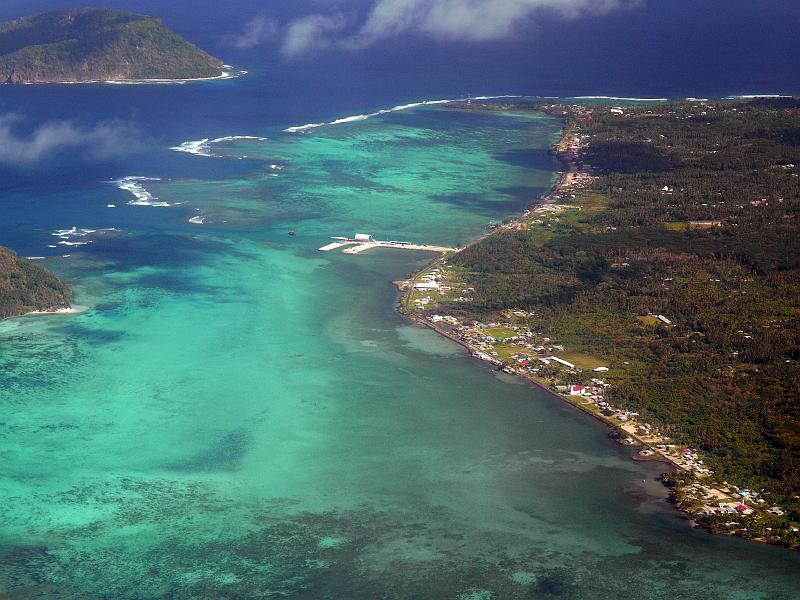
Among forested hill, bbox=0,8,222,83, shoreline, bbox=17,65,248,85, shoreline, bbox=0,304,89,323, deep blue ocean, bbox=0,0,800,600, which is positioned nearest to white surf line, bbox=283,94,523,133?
deep blue ocean, bbox=0,0,800,600

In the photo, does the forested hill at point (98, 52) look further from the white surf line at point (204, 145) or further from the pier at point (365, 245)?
the pier at point (365, 245)

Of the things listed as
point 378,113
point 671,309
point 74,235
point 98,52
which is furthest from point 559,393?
point 98,52

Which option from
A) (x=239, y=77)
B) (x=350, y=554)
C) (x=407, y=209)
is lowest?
(x=350, y=554)

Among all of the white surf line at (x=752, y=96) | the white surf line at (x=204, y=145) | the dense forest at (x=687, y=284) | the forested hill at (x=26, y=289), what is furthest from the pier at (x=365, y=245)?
the white surf line at (x=752, y=96)

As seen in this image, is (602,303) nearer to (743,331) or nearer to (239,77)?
(743,331)

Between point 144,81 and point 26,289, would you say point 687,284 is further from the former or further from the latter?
point 144,81

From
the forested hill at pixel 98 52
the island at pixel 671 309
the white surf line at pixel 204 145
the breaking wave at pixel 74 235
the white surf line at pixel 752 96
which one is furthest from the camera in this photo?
the forested hill at pixel 98 52

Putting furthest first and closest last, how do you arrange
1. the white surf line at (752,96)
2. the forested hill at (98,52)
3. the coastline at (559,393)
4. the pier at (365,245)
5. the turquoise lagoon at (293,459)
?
1. the forested hill at (98,52)
2. the white surf line at (752,96)
3. the pier at (365,245)
4. the coastline at (559,393)
5. the turquoise lagoon at (293,459)

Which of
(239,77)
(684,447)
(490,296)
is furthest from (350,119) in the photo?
(684,447)
